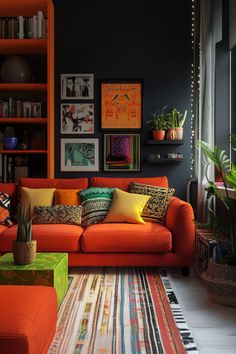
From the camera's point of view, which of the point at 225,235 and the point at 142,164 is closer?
the point at 225,235

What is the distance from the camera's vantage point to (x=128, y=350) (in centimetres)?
204

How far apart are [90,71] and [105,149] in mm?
956

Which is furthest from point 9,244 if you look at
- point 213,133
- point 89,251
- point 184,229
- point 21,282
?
point 213,133

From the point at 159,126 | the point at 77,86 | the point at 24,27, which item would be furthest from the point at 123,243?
the point at 24,27

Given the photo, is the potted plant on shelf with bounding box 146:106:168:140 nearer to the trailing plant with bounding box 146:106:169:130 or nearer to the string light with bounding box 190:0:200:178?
the trailing plant with bounding box 146:106:169:130

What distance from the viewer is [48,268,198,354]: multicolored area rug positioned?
6.85 ft

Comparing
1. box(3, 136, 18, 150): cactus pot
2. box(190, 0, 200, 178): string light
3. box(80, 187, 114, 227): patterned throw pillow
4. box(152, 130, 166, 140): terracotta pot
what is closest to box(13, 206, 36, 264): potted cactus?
box(80, 187, 114, 227): patterned throw pillow

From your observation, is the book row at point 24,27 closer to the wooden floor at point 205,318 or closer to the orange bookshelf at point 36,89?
the orange bookshelf at point 36,89

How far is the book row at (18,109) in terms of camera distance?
460 centimetres

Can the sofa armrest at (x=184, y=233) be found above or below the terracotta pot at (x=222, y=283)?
above

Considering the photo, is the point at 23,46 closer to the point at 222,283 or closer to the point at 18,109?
the point at 18,109

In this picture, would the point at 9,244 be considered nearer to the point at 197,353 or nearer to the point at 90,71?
the point at 197,353

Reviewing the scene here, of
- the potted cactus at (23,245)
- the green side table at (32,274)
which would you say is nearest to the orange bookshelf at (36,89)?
the potted cactus at (23,245)

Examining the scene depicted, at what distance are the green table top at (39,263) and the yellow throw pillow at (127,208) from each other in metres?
0.92
